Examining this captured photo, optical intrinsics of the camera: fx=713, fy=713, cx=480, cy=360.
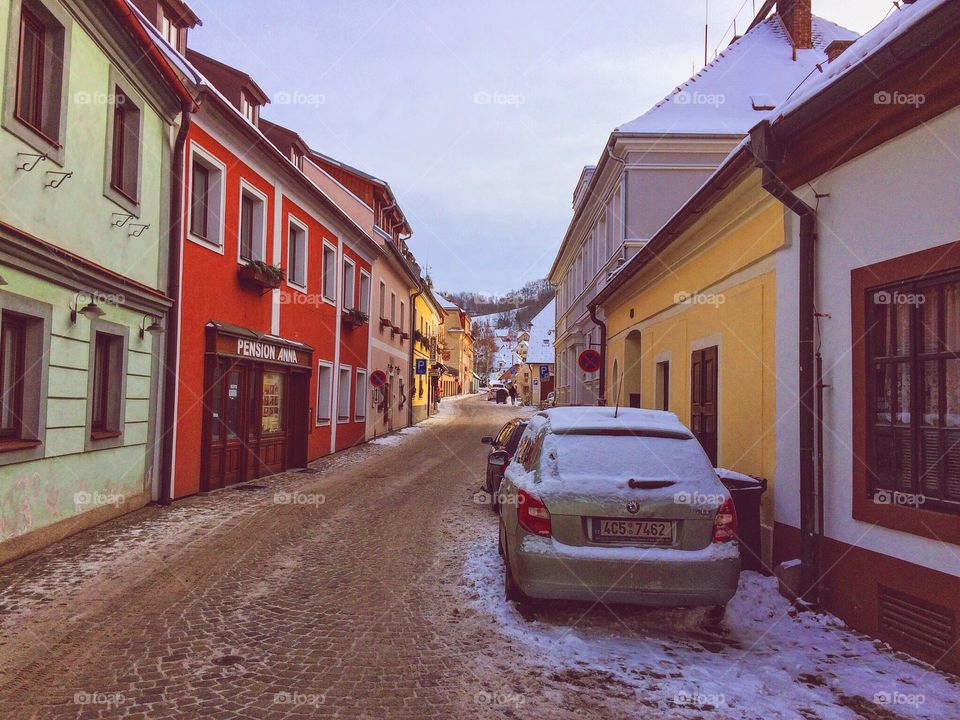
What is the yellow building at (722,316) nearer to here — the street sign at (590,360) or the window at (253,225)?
the street sign at (590,360)

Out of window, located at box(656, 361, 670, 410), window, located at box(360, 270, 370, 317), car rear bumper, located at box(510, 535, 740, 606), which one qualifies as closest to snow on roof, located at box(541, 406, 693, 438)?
car rear bumper, located at box(510, 535, 740, 606)

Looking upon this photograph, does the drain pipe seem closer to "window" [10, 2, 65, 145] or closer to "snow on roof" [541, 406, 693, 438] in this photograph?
"snow on roof" [541, 406, 693, 438]

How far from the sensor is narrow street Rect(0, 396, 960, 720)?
3867 millimetres

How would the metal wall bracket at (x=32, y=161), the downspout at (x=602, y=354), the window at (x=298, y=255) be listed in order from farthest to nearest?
the downspout at (x=602, y=354)
the window at (x=298, y=255)
the metal wall bracket at (x=32, y=161)

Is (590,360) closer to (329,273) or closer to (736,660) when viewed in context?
(329,273)

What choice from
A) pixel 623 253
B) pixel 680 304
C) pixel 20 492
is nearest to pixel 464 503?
pixel 680 304

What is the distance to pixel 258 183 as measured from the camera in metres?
14.0

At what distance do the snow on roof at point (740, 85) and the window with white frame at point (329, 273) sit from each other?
8517 mm

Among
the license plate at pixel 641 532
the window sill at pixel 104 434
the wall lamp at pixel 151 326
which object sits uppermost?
the wall lamp at pixel 151 326

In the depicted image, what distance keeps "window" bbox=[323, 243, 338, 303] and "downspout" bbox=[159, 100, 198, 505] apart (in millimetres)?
7614

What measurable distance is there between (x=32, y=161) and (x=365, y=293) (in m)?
16.3

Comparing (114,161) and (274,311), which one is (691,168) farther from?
(114,161)

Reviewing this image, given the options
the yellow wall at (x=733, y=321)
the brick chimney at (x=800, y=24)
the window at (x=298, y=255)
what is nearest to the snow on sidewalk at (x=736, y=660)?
the yellow wall at (x=733, y=321)

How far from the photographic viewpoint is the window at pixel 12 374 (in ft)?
23.2
